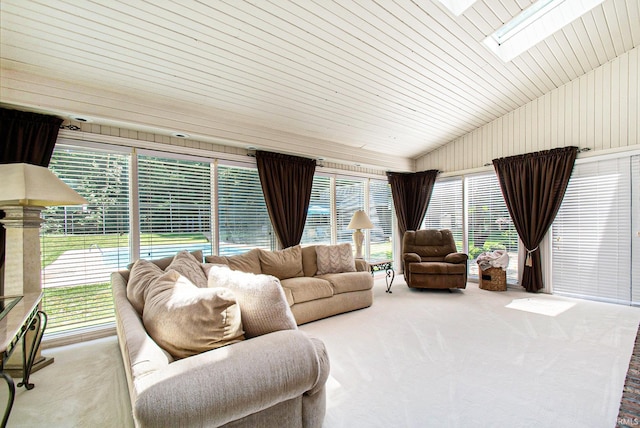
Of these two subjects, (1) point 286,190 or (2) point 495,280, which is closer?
(1) point 286,190

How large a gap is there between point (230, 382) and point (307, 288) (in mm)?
2333

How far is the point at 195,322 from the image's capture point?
1330 millimetres

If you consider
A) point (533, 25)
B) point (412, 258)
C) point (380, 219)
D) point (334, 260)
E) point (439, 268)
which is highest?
point (533, 25)

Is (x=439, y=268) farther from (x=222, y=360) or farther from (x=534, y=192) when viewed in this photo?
(x=222, y=360)

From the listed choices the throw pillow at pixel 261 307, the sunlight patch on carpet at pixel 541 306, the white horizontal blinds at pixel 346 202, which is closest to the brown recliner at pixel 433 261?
the sunlight patch on carpet at pixel 541 306

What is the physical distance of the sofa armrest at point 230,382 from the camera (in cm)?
106

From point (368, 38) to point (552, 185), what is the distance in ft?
12.2

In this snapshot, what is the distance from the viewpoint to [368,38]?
2912mm

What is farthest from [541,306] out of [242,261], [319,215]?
[242,261]

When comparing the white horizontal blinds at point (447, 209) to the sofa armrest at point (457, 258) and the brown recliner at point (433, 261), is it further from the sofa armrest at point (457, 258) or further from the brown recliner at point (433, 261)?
the sofa armrest at point (457, 258)

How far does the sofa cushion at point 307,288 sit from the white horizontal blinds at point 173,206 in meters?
1.34

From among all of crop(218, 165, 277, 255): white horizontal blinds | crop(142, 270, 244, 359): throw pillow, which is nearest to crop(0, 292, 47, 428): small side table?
crop(142, 270, 244, 359): throw pillow

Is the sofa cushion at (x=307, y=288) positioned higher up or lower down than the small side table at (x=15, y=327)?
lower down

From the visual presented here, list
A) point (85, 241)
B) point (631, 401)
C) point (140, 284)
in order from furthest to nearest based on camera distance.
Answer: point (85, 241) < point (140, 284) < point (631, 401)
